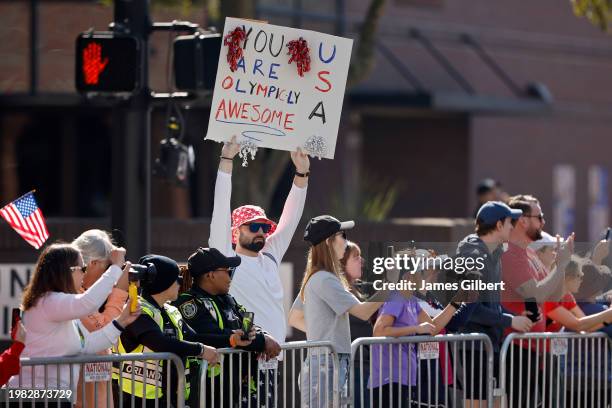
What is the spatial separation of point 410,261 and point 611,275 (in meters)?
1.68

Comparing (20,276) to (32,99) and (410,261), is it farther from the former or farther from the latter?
(32,99)

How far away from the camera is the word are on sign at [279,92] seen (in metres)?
8.09

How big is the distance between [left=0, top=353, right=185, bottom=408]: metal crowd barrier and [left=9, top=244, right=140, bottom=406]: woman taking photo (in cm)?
1

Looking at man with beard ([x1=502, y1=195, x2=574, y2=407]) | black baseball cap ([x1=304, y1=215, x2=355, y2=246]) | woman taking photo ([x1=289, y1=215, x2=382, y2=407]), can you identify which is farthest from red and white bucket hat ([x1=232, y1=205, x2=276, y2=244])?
man with beard ([x1=502, y1=195, x2=574, y2=407])

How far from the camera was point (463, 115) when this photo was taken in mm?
25203

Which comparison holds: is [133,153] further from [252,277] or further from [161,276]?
[161,276]

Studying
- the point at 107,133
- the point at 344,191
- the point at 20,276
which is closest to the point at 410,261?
the point at 20,276

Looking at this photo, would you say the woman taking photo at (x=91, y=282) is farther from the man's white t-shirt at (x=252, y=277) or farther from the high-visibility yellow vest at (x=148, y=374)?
the man's white t-shirt at (x=252, y=277)

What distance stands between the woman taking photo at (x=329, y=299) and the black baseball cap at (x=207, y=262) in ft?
3.49

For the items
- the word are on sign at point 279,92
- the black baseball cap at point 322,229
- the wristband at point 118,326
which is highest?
the word are on sign at point 279,92

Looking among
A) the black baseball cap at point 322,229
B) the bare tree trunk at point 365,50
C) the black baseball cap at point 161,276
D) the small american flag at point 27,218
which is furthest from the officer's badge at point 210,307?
the bare tree trunk at point 365,50

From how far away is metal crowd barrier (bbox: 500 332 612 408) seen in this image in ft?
29.5

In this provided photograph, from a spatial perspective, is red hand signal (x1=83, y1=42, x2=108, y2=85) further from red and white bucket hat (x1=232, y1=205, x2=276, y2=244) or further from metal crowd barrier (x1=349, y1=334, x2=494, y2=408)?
metal crowd barrier (x1=349, y1=334, x2=494, y2=408)

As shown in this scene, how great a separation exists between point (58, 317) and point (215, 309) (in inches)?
37.3
